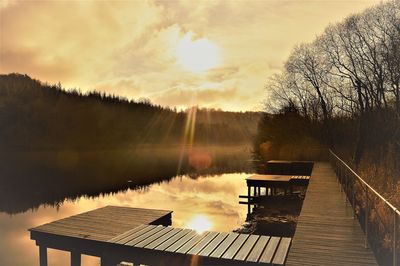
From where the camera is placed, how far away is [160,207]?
21.0 meters

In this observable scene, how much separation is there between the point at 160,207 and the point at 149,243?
544 inches

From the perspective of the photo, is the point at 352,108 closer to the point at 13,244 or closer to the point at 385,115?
the point at 385,115

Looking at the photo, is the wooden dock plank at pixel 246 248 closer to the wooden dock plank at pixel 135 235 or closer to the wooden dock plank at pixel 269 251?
the wooden dock plank at pixel 269 251

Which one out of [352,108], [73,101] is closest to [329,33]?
[352,108]

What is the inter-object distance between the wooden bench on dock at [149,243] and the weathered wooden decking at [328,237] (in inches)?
13.0

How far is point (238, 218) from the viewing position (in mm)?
17969

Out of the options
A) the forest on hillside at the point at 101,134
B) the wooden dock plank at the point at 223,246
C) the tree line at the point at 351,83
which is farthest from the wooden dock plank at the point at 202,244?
the forest on hillside at the point at 101,134

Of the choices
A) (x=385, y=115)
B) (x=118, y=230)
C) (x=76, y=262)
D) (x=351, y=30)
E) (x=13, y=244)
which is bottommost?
(x=13, y=244)

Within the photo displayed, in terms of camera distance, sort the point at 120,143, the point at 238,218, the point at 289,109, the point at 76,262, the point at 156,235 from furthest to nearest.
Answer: the point at 120,143
the point at 289,109
the point at 238,218
the point at 76,262
the point at 156,235

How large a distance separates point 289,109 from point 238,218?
70.1ft

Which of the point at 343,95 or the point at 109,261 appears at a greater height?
the point at 343,95

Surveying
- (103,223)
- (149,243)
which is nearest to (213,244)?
(149,243)

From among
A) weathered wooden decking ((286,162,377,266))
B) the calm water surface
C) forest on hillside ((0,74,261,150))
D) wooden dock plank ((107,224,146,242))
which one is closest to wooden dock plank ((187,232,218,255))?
weathered wooden decking ((286,162,377,266))

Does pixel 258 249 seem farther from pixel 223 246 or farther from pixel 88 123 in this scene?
pixel 88 123
